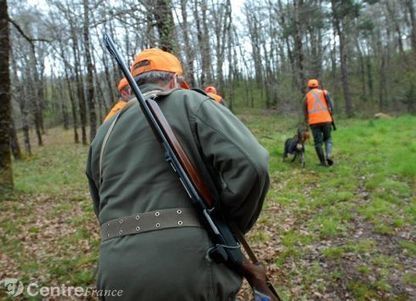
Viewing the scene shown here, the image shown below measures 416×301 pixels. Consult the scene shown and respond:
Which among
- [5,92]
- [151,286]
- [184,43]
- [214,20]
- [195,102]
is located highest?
[214,20]

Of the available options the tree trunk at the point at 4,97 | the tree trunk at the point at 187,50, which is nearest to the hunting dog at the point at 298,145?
the tree trunk at the point at 187,50

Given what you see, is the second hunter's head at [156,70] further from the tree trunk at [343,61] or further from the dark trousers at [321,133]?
the tree trunk at [343,61]

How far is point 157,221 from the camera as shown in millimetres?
1858

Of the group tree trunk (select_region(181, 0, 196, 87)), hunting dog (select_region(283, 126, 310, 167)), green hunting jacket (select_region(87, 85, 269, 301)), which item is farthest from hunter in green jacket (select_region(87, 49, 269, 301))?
hunting dog (select_region(283, 126, 310, 167))

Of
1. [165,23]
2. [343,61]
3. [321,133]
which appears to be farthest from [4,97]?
[343,61]

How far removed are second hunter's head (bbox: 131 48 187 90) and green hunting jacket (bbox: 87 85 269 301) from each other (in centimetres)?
20

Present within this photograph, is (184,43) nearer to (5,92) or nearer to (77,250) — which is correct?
(5,92)

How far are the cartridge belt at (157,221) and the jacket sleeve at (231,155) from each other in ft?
0.64

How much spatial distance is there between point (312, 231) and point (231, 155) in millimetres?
5019

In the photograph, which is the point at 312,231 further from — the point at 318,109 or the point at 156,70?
the point at 156,70

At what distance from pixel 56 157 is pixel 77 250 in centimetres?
1665

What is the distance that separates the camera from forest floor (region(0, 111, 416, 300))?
192 inches

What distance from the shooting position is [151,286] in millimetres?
1789

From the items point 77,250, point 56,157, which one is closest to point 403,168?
point 77,250
